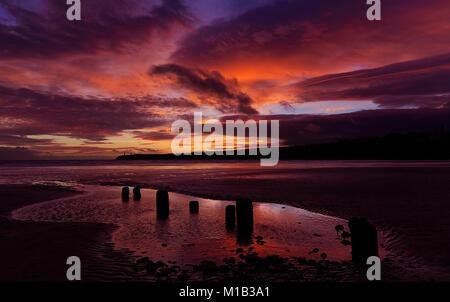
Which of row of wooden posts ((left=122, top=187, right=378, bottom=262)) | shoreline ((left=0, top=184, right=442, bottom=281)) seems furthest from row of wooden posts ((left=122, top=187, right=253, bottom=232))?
shoreline ((left=0, top=184, right=442, bottom=281))

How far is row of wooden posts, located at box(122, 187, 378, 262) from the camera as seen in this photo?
7328 millimetres

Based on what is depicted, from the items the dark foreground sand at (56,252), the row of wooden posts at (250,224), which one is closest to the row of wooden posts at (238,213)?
the row of wooden posts at (250,224)

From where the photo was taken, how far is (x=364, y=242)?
7.33 m

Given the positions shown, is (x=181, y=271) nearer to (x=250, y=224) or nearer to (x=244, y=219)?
(x=244, y=219)

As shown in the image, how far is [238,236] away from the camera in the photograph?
10023 mm

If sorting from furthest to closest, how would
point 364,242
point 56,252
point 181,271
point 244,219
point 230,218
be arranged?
point 230,218 → point 244,219 → point 56,252 → point 364,242 → point 181,271

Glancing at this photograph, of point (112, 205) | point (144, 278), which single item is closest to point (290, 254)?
point (144, 278)

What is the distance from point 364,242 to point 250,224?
4191mm

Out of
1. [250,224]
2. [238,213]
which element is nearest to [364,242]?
[250,224]
